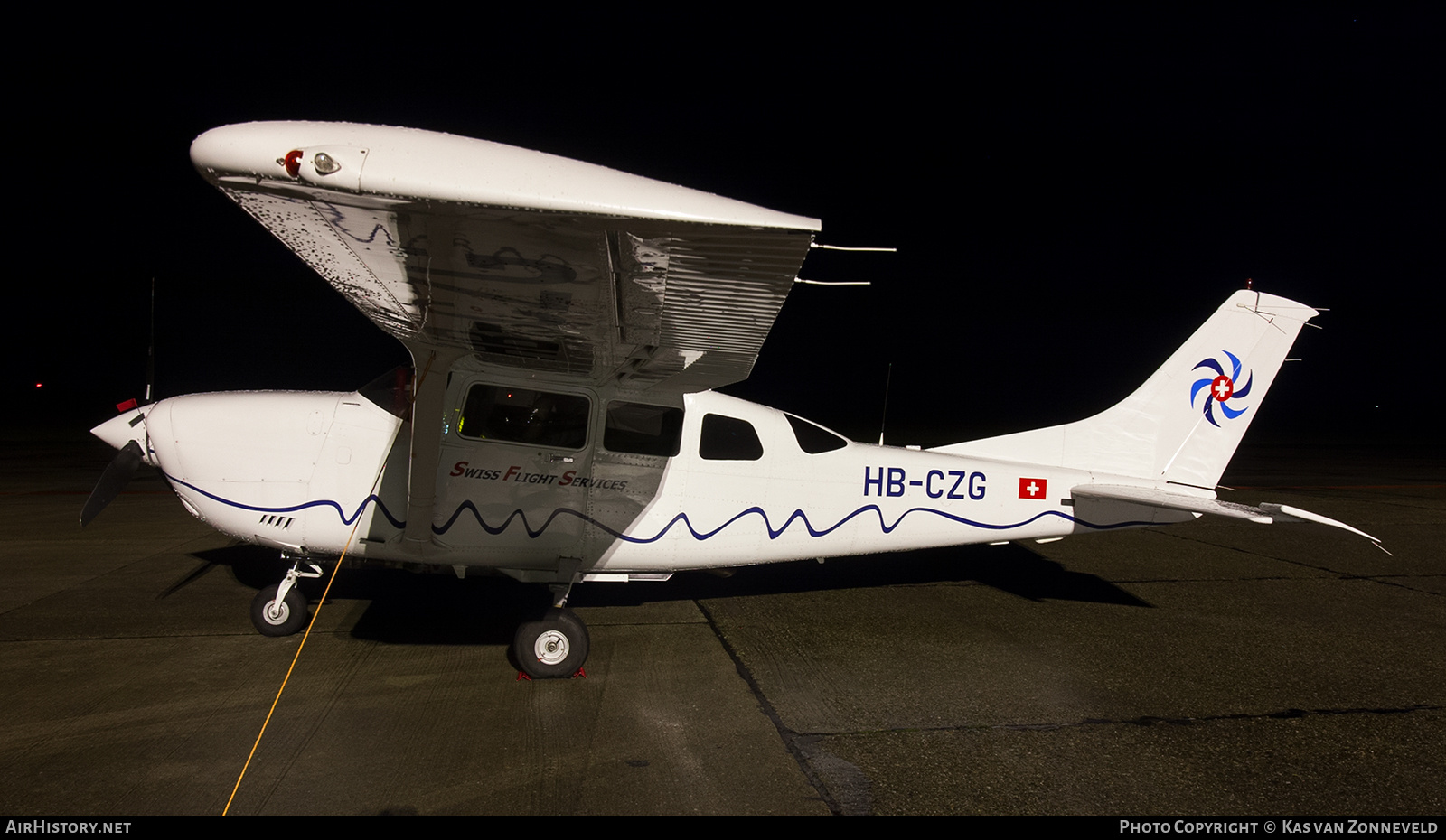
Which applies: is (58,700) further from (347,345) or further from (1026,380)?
(1026,380)

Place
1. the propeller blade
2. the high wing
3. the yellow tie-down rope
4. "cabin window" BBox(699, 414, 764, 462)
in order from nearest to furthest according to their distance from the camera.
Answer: the high wing → the yellow tie-down rope → the propeller blade → "cabin window" BBox(699, 414, 764, 462)

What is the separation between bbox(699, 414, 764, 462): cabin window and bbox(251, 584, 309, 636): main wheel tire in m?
2.99

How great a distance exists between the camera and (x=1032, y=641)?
5.31 meters

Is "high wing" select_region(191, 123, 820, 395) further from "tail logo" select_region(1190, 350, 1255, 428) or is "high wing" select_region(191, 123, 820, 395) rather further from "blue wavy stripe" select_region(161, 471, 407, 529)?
"tail logo" select_region(1190, 350, 1255, 428)

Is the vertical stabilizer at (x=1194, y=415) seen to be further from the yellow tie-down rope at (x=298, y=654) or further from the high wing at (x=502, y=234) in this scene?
the yellow tie-down rope at (x=298, y=654)

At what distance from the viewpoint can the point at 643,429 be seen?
4.95m

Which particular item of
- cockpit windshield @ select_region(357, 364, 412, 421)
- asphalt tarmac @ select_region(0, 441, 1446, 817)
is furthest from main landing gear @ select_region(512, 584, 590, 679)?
cockpit windshield @ select_region(357, 364, 412, 421)

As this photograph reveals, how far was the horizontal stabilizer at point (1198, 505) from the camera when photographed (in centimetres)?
479

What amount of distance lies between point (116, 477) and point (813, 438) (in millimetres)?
4681

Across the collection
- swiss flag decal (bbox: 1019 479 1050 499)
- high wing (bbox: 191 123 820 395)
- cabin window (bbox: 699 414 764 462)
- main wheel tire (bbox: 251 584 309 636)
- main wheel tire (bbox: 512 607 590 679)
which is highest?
high wing (bbox: 191 123 820 395)

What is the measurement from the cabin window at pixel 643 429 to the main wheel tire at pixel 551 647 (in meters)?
1.18

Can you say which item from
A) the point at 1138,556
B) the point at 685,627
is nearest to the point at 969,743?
the point at 685,627

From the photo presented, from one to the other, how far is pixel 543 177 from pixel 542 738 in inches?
110

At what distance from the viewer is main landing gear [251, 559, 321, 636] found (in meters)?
5.00
